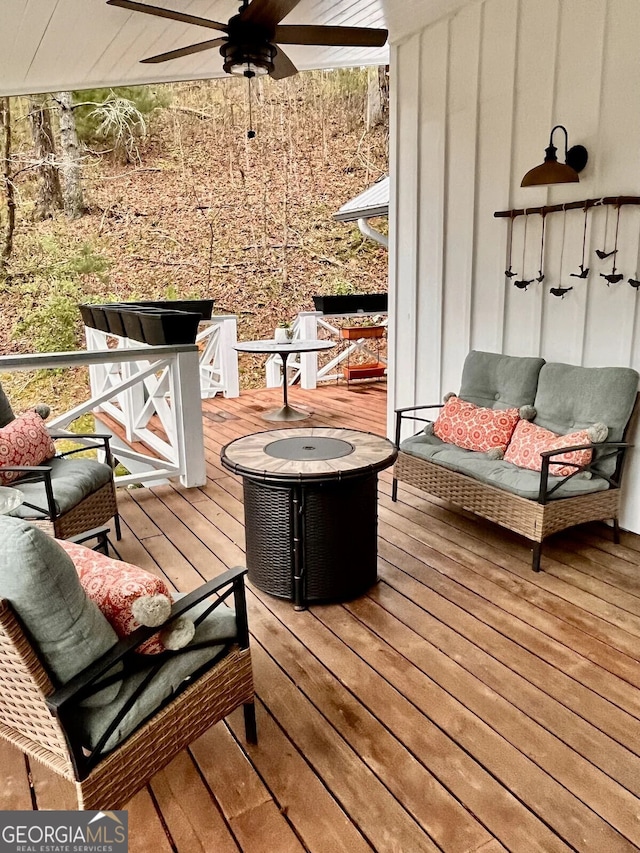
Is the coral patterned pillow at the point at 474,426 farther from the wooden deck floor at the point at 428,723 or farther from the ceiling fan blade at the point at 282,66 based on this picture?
the ceiling fan blade at the point at 282,66

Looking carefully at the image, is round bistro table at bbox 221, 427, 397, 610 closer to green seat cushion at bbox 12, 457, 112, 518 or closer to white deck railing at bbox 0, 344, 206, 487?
green seat cushion at bbox 12, 457, 112, 518

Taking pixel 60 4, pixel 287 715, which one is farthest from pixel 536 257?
pixel 60 4

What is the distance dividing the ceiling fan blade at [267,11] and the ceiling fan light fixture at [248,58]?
0.12m

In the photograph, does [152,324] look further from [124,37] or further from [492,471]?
[492,471]

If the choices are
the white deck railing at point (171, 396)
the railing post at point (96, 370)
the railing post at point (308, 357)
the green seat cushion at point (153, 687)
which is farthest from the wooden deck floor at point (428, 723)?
the railing post at point (308, 357)

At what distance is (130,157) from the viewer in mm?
12680

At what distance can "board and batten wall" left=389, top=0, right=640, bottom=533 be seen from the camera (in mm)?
A: 3381

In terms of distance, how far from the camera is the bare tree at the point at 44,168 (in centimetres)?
1225

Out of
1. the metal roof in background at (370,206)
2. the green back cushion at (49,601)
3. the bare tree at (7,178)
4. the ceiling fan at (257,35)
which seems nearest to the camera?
the green back cushion at (49,601)

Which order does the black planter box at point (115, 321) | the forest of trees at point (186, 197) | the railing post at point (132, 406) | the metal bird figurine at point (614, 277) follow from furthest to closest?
1. the forest of trees at point (186, 197)
2. the railing post at point (132, 406)
3. the black planter box at point (115, 321)
4. the metal bird figurine at point (614, 277)

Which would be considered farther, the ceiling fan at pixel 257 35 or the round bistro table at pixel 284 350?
the round bistro table at pixel 284 350

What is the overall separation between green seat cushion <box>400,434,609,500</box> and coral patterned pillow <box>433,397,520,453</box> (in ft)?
0.17

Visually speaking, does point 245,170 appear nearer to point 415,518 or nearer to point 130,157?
point 130,157

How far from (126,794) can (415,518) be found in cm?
262
